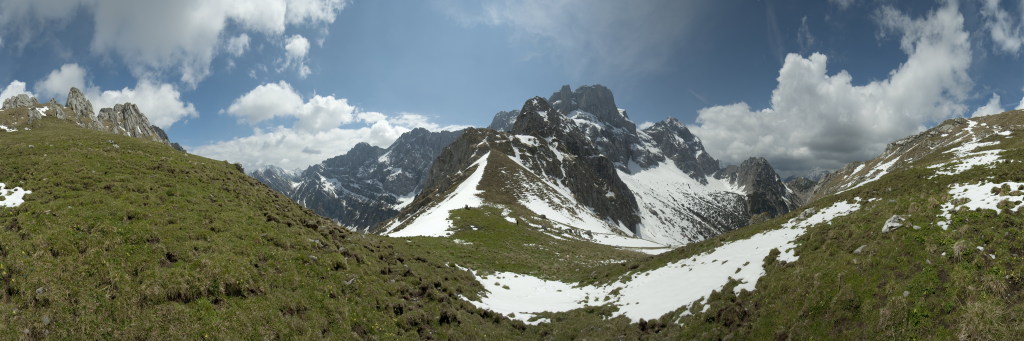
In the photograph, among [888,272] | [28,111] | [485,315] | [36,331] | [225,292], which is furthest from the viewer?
[28,111]

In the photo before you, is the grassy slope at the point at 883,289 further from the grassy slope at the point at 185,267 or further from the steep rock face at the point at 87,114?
the steep rock face at the point at 87,114

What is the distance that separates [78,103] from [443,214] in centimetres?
9091

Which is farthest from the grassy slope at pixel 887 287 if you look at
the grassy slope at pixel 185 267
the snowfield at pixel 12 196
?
the snowfield at pixel 12 196

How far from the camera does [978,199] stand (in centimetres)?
1678

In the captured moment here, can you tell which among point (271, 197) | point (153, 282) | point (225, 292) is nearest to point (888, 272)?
point (225, 292)

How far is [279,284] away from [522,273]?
2330 centimetres

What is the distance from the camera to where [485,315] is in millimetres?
22781

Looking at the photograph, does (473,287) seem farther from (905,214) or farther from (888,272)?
(905,214)

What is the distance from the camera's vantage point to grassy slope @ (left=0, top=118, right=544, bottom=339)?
12477 mm

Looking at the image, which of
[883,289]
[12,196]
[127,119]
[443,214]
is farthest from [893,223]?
[127,119]

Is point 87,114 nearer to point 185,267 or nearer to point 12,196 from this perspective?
point 12,196

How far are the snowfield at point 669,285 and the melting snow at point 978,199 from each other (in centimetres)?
532

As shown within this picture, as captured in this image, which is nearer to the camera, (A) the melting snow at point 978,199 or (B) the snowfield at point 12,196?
(A) the melting snow at point 978,199

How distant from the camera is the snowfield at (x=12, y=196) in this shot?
18670 millimetres
